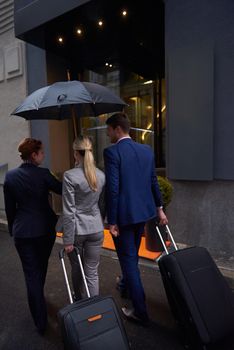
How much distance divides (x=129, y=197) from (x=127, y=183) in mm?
132

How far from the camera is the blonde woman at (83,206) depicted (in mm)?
2348

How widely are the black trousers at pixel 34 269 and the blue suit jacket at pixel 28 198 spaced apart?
0.31 ft

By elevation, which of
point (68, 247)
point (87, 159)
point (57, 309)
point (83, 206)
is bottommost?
point (57, 309)

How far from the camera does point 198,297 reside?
2141 millimetres

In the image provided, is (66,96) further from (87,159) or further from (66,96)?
(87,159)

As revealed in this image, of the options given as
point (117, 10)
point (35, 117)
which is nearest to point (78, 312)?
point (35, 117)

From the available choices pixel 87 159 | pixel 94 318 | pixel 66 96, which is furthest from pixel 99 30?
pixel 94 318

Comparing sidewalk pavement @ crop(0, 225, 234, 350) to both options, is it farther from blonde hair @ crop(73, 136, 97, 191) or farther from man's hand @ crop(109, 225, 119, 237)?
blonde hair @ crop(73, 136, 97, 191)

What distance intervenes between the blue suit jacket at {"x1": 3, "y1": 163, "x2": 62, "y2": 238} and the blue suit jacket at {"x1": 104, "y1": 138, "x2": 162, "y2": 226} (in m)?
0.50

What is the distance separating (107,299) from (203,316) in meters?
0.73

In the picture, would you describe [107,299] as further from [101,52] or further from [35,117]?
[101,52]

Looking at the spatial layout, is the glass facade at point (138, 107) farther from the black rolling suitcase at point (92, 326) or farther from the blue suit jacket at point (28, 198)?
the black rolling suitcase at point (92, 326)

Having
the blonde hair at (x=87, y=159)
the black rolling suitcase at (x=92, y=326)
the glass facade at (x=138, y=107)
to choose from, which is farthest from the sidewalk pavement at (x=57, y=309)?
the glass facade at (x=138, y=107)

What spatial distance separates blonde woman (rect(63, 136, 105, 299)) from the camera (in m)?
2.35
